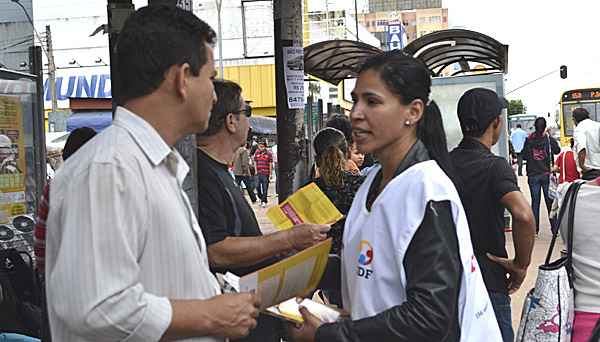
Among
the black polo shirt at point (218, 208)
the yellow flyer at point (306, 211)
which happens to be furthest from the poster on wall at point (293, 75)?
the yellow flyer at point (306, 211)

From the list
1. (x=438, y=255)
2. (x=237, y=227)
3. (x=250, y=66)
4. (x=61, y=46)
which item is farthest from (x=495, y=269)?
(x=61, y=46)

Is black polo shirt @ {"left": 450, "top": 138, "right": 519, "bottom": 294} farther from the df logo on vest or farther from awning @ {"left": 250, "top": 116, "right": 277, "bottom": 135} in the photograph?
awning @ {"left": 250, "top": 116, "right": 277, "bottom": 135}

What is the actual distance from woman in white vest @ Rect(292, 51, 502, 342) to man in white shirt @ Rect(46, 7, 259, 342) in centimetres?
39

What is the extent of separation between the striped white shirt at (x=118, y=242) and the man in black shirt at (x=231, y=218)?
123cm

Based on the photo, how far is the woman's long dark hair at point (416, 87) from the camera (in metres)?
2.47

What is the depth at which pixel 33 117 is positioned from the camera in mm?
6754

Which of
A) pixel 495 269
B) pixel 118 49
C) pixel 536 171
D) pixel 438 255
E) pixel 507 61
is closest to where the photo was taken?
pixel 118 49

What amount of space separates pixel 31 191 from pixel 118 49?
5003 mm

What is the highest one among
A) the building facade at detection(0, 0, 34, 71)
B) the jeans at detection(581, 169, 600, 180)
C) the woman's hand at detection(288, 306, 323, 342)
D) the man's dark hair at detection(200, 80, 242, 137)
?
the building facade at detection(0, 0, 34, 71)

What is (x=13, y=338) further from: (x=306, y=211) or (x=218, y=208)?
(x=306, y=211)

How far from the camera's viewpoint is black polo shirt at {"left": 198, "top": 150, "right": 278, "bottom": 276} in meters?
3.32

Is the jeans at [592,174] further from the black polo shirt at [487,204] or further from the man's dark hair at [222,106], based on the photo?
the man's dark hair at [222,106]

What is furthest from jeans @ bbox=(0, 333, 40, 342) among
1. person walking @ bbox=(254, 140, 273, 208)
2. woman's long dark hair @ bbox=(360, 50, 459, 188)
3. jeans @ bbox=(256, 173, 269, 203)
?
jeans @ bbox=(256, 173, 269, 203)

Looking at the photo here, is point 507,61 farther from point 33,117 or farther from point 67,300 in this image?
point 67,300
